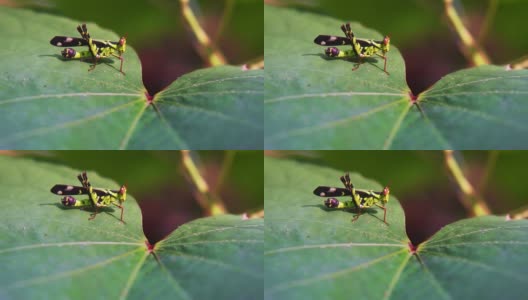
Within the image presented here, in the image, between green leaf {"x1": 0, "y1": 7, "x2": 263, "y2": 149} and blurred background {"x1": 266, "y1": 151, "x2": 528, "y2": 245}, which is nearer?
green leaf {"x1": 0, "y1": 7, "x2": 263, "y2": 149}

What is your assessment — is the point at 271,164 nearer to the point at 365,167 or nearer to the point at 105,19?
the point at 365,167

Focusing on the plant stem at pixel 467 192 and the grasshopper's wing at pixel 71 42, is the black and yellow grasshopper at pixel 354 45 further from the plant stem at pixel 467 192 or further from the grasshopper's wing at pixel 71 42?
the grasshopper's wing at pixel 71 42

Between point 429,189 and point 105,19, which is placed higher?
point 429,189

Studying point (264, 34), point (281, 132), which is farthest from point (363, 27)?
point (281, 132)

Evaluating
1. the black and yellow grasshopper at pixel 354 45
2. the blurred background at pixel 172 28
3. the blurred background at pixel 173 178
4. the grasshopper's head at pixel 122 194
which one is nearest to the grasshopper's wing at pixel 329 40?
the black and yellow grasshopper at pixel 354 45

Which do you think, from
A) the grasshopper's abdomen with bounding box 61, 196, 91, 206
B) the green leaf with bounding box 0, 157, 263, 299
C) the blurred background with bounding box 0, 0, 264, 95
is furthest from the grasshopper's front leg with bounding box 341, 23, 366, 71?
the grasshopper's abdomen with bounding box 61, 196, 91, 206

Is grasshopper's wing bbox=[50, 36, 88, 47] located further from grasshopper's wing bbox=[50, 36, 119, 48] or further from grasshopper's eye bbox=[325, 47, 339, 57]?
grasshopper's eye bbox=[325, 47, 339, 57]
